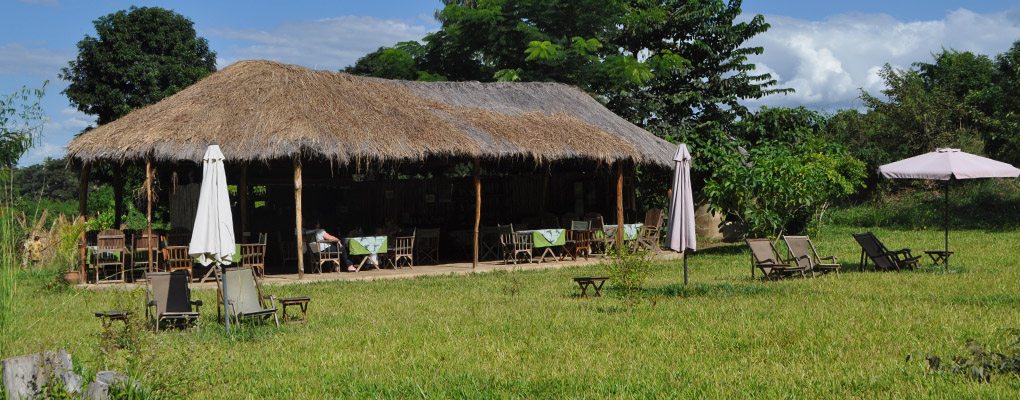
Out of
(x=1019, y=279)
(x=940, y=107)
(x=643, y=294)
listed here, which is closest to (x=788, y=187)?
(x=1019, y=279)

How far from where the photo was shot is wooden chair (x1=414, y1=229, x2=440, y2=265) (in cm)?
1762

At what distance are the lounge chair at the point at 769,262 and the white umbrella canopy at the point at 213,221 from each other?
7.15 metres

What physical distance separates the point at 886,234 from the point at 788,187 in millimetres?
5732

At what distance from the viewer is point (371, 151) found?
49.8 feet

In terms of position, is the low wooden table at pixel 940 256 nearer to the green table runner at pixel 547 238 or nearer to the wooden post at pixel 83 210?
the green table runner at pixel 547 238

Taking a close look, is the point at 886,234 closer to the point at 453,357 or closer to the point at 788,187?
the point at 788,187

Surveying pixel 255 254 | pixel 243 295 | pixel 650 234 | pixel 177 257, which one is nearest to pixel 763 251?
pixel 650 234

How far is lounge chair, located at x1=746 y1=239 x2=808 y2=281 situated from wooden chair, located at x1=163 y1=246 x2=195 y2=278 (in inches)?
323

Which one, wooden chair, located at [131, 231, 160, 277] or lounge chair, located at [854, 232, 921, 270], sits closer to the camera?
lounge chair, located at [854, 232, 921, 270]

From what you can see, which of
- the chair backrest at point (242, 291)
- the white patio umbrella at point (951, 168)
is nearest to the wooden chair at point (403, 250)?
the chair backrest at point (242, 291)

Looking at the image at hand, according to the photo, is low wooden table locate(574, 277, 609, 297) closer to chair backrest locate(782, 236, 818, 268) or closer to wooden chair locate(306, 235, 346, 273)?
chair backrest locate(782, 236, 818, 268)

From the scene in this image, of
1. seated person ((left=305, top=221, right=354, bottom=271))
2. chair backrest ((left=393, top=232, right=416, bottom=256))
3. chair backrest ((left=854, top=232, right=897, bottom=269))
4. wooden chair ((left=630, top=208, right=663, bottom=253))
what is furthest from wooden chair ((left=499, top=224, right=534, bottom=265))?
chair backrest ((left=854, top=232, right=897, bottom=269))

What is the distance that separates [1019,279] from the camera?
12.4 m

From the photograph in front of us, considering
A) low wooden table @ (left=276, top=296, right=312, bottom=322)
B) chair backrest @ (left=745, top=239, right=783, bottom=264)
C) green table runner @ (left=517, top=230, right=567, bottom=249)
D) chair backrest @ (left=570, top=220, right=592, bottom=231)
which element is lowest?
low wooden table @ (left=276, top=296, right=312, bottom=322)
